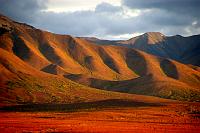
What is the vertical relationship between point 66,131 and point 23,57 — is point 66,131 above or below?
below

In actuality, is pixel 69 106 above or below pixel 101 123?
above

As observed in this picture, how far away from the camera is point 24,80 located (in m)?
129

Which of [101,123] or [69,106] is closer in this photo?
[101,123]

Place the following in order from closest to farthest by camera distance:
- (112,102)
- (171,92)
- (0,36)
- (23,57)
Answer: (112,102), (171,92), (0,36), (23,57)

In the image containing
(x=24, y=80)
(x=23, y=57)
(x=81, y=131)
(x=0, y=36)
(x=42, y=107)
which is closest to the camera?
(x=81, y=131)

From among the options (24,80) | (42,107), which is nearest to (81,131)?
(42,107)

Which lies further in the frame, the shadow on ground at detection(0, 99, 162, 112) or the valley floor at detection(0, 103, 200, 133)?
the shadow on ground at detection(0, 99, 162, 112)

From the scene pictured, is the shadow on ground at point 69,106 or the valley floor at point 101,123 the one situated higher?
the shadow on ground at point 69,106

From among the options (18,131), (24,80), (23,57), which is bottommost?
(18,131)

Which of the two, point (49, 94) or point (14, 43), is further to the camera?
point (14, 43)

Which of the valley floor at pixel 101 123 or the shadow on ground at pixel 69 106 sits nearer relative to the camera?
the valley floor at pixel 101 123

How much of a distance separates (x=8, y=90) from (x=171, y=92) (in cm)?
6584

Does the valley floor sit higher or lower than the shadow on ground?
lower

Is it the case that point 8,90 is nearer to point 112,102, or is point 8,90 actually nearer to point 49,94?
point 49,94
